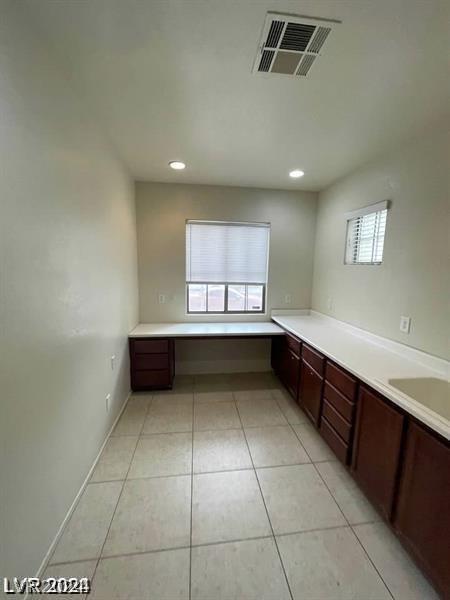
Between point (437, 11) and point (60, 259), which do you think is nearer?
point (437, 11)

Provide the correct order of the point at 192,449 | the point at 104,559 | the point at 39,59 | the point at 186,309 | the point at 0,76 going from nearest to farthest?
the point at 0,76 → the point at 39,59 → the point at 104,559 → the point at 192,449 → the point at 186,309

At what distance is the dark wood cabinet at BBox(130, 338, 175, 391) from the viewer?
3.00 m

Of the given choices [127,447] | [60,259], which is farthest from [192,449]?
[60,259]

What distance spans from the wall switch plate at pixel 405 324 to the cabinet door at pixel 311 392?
80cm

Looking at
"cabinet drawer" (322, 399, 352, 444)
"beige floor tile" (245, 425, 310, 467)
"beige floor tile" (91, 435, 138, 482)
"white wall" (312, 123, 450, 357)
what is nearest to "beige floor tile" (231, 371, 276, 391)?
"beige floor tile" (245, 425, 310, 467)

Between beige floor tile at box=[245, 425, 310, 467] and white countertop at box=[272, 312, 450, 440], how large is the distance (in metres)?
0.87

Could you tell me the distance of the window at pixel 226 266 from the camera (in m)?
3.49

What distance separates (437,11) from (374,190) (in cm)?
152

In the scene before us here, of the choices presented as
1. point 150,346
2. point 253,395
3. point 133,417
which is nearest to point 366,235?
point 253,395

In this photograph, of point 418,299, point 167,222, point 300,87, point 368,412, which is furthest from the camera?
point 167,222

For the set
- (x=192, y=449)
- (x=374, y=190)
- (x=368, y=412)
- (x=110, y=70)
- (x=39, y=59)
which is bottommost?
(x=192, y=449)

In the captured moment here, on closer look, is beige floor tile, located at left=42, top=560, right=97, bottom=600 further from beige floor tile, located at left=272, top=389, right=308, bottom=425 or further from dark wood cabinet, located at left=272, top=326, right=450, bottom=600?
beige floor tile, located at left=272, top=389, right=308, bottom=425

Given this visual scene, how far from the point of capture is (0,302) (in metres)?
0.99

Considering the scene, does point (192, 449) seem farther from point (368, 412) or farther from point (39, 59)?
point (39, 59)
